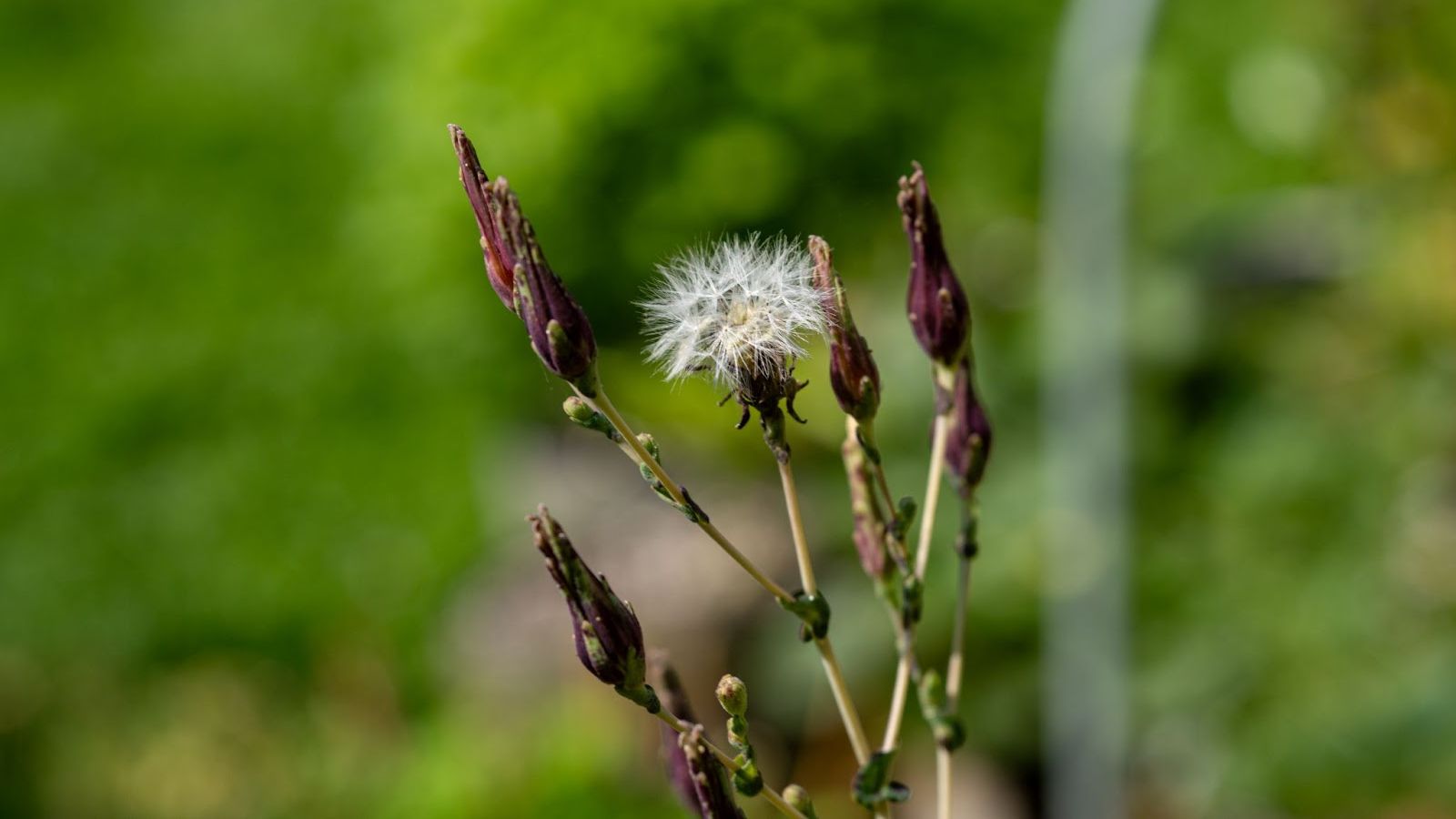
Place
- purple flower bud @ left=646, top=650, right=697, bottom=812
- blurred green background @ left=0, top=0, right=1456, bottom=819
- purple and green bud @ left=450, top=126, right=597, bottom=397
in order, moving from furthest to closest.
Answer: blurred green background @ left=0, top=0, right=1456, bottom=819 → purple flower bud @ left=646, top=650, right=697, bottom=812 → purple and green bud @ left=450, top=126, right=597, bottom=397

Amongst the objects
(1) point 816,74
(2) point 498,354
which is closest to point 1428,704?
(1) point 816,74

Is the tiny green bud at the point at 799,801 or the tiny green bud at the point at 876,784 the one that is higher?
the tiny green bud at the point at 876,784

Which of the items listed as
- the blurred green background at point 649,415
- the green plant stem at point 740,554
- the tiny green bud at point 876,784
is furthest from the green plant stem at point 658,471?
the blurred green background at point 649,415

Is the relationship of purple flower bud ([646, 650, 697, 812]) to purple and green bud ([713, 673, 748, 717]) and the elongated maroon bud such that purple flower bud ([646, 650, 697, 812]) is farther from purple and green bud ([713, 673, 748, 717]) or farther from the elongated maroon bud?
the elongated maroon bud

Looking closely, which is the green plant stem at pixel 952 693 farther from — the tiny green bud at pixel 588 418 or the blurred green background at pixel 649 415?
the blurred green background at pixel 649 415

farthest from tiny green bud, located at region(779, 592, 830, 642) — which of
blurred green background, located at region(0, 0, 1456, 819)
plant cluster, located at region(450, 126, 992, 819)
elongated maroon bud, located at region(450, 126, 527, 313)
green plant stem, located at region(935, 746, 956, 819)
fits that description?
blurred green background, located at region(0, 0, 1456, 819)

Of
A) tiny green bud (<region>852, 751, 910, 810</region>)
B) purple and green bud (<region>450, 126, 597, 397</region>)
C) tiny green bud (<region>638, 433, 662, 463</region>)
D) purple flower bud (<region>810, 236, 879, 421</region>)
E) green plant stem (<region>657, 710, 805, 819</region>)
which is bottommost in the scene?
green plant stem (<region>657, 710, 805, 819</region>)

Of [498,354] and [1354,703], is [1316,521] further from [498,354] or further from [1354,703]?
[498,354]
